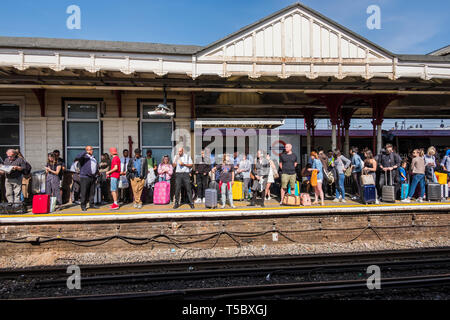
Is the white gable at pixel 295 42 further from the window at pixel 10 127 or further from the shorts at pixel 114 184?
the window at pixel 10 127

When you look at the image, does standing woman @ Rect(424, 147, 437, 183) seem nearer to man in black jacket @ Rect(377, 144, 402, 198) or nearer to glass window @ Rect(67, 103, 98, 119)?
man in black jacket @ Rect(377, 144, 402, 198)

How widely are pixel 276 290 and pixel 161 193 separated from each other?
196 inches

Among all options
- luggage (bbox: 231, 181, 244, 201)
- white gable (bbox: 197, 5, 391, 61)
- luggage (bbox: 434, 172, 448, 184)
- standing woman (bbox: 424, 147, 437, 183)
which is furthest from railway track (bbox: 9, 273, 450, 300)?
white gable (bbox: 197, 5, 391, 61)

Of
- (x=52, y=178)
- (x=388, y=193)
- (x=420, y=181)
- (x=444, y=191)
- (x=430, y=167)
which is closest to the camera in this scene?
(x=52, y=178)

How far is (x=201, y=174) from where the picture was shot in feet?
29.9

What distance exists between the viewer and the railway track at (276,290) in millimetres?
4578

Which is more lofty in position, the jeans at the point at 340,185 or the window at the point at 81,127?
the window at the point at 81,127

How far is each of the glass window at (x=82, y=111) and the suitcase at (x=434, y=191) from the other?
11.5 metres

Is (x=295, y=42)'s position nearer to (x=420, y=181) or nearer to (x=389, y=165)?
(x=389, y=165)

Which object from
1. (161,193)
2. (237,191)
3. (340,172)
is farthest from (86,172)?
(340,172)

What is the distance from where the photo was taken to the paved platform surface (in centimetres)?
696

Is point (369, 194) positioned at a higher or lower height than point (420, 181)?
lower

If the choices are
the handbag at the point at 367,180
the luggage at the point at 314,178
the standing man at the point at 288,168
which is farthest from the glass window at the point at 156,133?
the handbag at the point at 367,180

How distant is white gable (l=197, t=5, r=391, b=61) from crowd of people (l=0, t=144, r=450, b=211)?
2965mm
